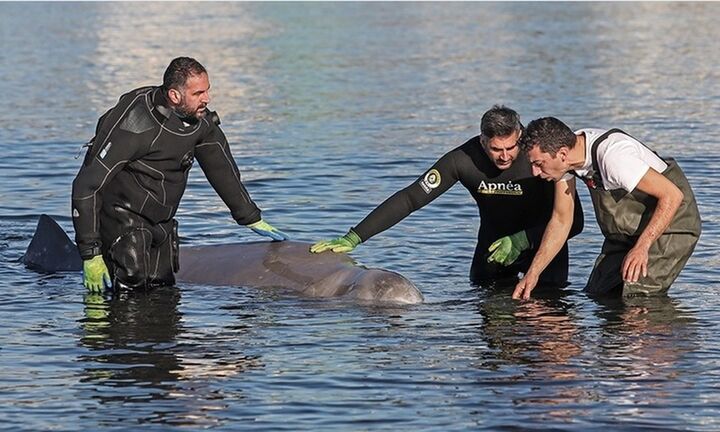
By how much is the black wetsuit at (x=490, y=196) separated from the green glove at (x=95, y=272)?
1669mm

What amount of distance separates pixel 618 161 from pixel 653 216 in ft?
1.34

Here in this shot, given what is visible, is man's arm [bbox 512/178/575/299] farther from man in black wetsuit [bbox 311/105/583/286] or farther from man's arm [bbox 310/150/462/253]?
man's arm [bbox 310/150/462/253]

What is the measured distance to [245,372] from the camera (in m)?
7.55

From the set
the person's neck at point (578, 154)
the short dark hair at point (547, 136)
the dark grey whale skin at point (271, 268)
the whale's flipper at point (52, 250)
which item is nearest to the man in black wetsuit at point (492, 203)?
the dark grey whale skin at point (271, 268)

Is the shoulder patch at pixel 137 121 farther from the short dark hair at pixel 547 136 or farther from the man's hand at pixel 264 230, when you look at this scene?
the short dark hair at pixel 547 136

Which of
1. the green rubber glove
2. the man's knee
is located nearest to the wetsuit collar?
the man's knee

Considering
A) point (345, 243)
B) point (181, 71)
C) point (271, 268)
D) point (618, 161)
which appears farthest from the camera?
point (271, 268)

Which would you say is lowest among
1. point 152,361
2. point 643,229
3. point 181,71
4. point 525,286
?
point 152,361

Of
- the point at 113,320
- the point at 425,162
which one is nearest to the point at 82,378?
the point at 113,320

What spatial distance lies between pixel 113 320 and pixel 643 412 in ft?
12.1

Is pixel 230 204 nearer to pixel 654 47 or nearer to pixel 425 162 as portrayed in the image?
pixel 425 162

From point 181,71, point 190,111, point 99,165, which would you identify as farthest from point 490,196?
point 99,165

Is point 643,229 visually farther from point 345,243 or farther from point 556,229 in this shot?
point 345,243

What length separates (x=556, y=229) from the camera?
28.6 ft
